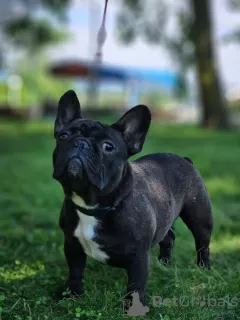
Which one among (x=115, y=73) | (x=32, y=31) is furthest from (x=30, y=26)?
(x=115, y=73)

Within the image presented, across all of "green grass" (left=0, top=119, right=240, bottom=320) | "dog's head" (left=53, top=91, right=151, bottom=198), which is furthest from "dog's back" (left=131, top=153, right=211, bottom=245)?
"green grass" (left=0, top=119, right=240, bottom=320)

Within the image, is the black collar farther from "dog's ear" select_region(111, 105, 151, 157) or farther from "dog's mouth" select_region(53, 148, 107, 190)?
"dog's ear" select_region(111, 105, 151, 157)

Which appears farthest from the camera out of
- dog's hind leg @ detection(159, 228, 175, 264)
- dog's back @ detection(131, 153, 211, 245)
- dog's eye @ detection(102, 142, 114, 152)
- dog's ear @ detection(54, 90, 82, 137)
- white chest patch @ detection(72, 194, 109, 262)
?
dog's hind leg @ detection(159, 228, 175, 264)

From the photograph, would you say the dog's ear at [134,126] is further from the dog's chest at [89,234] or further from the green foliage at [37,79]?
the green foliage at [37,79]

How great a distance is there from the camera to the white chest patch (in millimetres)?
3037

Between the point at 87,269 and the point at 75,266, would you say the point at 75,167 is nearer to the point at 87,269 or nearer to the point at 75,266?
the point at 75,266

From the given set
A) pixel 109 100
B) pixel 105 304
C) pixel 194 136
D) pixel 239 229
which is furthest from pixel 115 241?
pixel 109 100

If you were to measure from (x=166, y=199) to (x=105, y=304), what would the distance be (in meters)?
0.66

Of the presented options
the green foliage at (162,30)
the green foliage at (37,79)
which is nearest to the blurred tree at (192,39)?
the green foliage at (162,30)

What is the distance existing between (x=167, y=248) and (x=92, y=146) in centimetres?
134

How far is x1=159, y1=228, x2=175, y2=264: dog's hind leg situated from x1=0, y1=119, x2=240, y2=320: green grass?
0.18ft

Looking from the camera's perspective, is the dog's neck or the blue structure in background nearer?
the dog's neck

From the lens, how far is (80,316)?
3086mm

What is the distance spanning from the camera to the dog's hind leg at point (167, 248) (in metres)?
3.90
